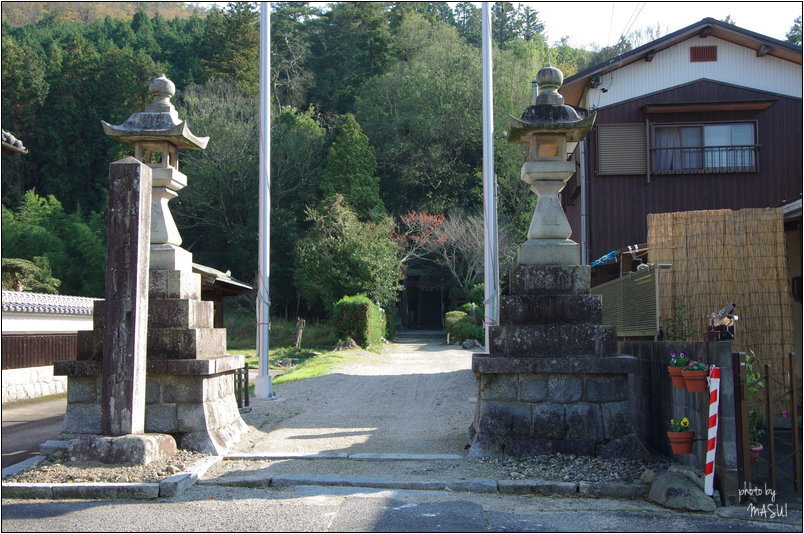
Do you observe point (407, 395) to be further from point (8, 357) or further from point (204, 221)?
point (204, 221)

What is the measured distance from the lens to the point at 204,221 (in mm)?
39812

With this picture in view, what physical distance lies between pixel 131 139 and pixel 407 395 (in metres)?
8.78

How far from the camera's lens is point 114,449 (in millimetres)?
7012

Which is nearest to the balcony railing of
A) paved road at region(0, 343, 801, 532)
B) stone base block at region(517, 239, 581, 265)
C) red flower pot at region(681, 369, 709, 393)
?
stone base block at region(517, 239, 581, 265)

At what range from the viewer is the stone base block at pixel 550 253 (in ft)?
26.3

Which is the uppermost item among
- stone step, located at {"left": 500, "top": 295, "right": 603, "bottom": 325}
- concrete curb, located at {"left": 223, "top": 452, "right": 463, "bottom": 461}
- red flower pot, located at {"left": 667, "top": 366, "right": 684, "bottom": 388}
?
stone step, located at {"left": 500, "top": 295, "right": 603, "bottom": 325}

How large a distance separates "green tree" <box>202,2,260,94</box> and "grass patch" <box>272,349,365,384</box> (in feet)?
79.8

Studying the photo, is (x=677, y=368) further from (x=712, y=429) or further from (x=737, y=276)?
(x=737, y=276)

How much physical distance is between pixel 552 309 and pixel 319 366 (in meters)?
14.0

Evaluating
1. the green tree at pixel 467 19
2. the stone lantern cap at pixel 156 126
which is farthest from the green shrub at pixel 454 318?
the green tree at pixel 467 19

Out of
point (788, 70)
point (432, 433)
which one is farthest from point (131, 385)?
point (788, 70)

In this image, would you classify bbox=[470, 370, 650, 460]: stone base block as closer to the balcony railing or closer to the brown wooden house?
the brown wooden house

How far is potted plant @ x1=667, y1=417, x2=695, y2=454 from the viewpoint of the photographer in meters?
6.56

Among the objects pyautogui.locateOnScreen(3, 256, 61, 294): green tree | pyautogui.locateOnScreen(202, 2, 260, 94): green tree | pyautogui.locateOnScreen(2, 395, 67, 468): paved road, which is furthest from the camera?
pyautogui.locateOnScreen(202, 2, 260, 94): green tree
